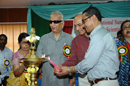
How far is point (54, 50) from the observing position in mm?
2039

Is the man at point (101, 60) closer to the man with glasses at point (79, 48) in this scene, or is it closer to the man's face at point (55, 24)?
the man with glasses at point (79, 48)

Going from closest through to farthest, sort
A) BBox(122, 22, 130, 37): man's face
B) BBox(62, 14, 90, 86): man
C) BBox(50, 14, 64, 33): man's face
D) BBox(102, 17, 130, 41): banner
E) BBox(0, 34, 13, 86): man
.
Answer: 1. BBox(62, 14, 90, 86): man
2. BBox(50, 14, 64, 33): man's face
3. BBox(122, 22, 130, 37): man's face
4. BBox(0, 34, 13, 86): man
5. BBox(102, 17, 130, 41): banner

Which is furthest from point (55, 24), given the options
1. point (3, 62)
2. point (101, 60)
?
point (3, 62)

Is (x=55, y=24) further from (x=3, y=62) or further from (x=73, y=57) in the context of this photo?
(x=3, y=62)

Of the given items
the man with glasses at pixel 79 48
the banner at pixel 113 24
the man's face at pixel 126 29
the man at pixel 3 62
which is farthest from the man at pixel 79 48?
the banner at pixel 113 24

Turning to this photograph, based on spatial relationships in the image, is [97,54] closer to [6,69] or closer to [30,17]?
[6,69]

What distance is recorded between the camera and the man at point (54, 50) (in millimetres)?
1981

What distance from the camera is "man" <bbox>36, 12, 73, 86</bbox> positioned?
198 centimetres

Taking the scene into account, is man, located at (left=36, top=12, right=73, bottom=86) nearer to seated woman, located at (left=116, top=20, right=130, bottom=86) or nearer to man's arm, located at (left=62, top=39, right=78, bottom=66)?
man's arm, located at (left=62, top=39, right=78, bottom=66)

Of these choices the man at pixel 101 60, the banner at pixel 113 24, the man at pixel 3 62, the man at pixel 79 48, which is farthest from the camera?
the banner at pixel 113 24

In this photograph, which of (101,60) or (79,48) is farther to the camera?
(79,48)

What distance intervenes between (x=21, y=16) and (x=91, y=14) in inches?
182

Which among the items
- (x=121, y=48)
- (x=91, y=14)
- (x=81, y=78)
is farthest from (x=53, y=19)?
(x=121, y=48)

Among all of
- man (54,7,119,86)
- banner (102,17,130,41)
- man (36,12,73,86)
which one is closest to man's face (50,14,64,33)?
man (36,12,73,86)
